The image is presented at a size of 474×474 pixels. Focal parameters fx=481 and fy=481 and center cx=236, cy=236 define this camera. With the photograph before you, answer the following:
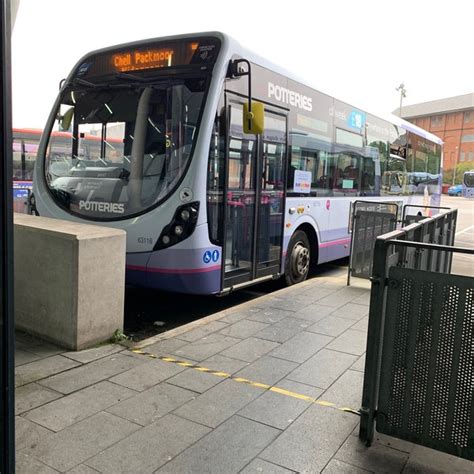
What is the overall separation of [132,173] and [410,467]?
424cm

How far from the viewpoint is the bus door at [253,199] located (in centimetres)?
585

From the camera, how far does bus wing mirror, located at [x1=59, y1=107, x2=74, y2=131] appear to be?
6487mm

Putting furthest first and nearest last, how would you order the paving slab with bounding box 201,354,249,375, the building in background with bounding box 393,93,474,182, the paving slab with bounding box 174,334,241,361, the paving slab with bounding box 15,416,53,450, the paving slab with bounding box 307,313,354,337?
the building in background with bounding box 393,93,474,182 < the paving slab with bounding box 307,313,354,337 < the paving slab with bounding box 174,334,241,361 < the paving slab with bounding box 201,354,249,375 < the paving slab with bounding box 15,416,53,450

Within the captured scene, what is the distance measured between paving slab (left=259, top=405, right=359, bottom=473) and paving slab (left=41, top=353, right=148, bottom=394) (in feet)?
5.03

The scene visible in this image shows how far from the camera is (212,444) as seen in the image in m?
2.94

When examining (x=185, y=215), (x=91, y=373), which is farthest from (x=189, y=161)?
(x=91, y=373)

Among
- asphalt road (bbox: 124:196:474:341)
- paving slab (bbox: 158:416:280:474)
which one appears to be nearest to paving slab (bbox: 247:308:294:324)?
asphalt road (bbox: 124:196:474:341)

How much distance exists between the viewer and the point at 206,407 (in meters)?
3.38

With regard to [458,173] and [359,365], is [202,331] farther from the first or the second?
[458,173]

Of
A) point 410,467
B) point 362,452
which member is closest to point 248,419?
point 362,452

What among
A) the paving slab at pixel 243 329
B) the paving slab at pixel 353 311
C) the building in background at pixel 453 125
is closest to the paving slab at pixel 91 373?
the paving slab at pixel 243 329

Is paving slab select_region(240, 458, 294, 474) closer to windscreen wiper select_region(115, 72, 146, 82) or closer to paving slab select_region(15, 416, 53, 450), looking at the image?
paving slab select_region(15, 416, 53, 450)

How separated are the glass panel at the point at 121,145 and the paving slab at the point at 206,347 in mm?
1670

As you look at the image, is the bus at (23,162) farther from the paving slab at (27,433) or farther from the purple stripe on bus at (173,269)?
the paving slab at (27,433)
